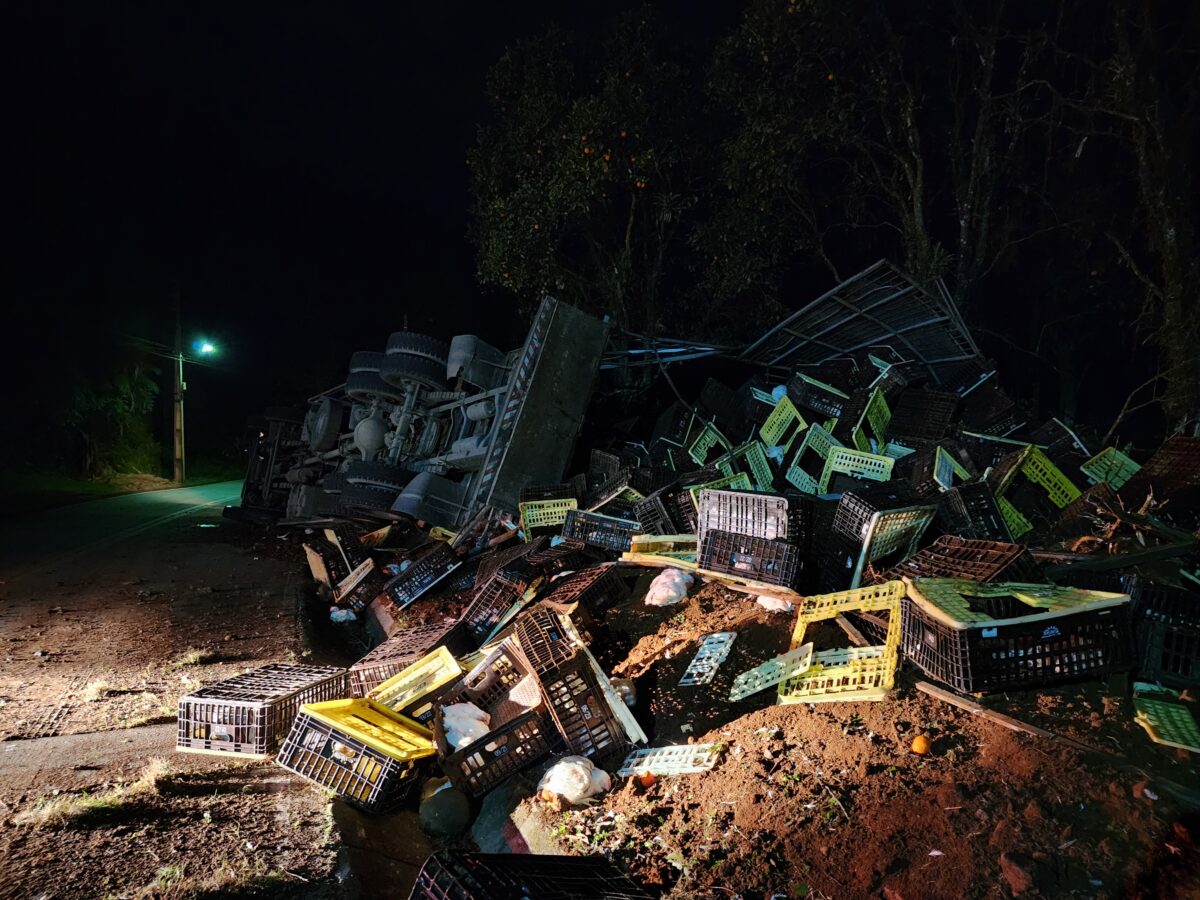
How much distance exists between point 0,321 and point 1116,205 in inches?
1486

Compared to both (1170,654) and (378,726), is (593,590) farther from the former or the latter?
(1170,654)

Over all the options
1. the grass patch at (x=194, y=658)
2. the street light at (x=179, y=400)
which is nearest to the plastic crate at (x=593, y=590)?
the grass patch at (x=194, y=658)

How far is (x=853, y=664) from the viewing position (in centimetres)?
376

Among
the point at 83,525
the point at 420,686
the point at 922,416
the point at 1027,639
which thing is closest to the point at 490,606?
the point at 420,686

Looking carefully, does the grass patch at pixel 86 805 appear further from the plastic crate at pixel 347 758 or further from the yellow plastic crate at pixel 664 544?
the yellow plastic crate at pixel 664 544

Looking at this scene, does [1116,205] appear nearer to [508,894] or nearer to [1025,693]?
[1025,693]

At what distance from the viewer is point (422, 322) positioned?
29.8 meters

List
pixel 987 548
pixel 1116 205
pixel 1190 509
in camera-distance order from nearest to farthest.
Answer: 1. pixel 987 548
2. pixel 1190 509
3. pixel 1116 205

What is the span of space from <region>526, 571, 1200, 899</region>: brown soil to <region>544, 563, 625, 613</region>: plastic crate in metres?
1.80

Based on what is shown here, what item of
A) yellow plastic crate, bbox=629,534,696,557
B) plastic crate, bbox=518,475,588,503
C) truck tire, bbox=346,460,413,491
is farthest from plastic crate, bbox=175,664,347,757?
truck tire, bbox=346,460,413,491

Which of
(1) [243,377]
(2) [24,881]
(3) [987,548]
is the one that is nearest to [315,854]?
(2) [24,881]

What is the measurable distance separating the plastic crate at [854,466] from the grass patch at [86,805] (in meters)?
6.39

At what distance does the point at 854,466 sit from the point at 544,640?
14.6 feet

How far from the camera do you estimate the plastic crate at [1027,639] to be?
308cm
